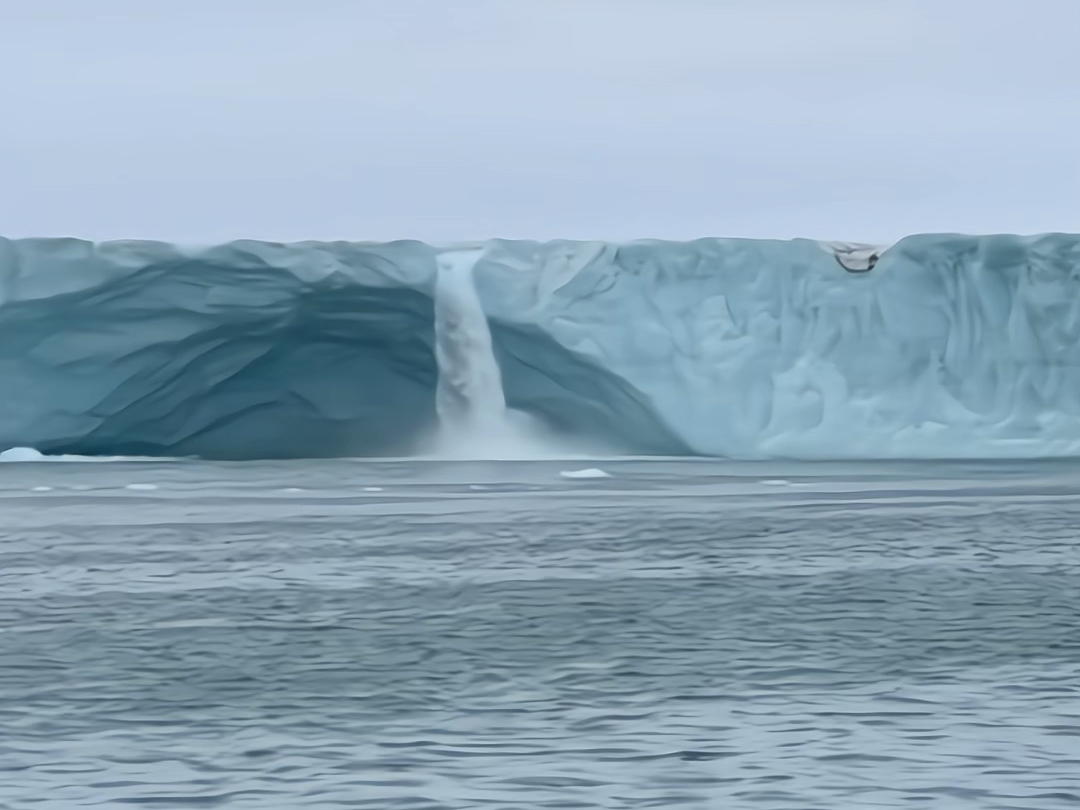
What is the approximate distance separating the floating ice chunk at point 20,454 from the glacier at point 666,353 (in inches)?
3.2

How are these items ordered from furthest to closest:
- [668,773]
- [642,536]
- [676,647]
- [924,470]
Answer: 1. [924,470]
2. [642,536]
3. [676,647]
4. [668,773]

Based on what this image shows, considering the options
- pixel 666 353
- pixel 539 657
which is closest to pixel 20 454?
pixel 666 353

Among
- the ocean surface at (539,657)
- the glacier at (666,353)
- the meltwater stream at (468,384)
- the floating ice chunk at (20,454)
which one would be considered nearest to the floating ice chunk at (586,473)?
Answer: the glacier at (666,353)

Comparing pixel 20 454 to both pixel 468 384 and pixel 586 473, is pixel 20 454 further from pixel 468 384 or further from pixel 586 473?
pixel 586 473

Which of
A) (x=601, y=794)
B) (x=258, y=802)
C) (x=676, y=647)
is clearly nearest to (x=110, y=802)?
(x=258, y=802)

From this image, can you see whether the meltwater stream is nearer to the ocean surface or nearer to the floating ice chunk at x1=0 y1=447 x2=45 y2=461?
the floating ice chunk at x1=0 y1=447 x2=45 y2=461

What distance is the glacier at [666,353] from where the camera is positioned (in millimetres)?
11719

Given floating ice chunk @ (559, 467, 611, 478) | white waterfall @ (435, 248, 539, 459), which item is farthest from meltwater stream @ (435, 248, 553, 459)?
floating ice chunk @ (559, 467, 611, 478)

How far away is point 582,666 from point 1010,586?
77.7 inches

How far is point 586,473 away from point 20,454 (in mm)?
4091

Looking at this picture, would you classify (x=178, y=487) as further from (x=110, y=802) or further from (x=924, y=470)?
(x=110, y=802)

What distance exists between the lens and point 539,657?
154 inches

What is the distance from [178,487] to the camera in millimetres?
9422

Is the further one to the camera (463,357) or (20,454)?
(463,357)
